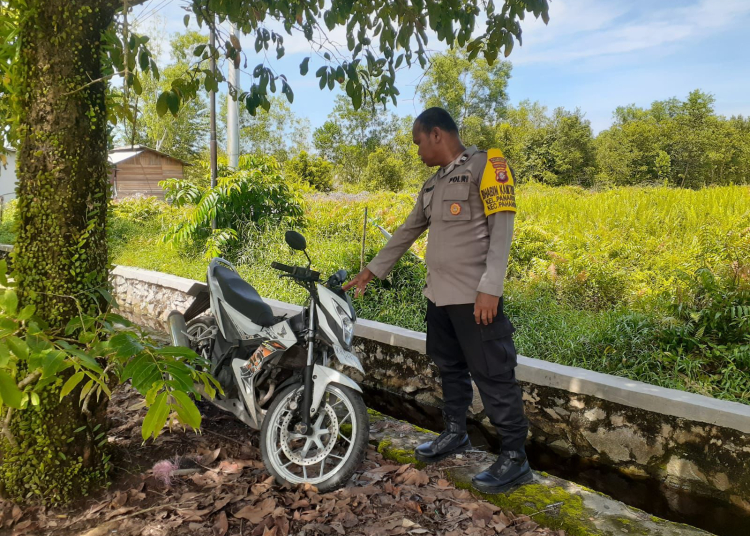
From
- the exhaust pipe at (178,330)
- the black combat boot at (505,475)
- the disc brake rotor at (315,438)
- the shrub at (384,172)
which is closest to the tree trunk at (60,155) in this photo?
the disc brake rotor at (315,438)

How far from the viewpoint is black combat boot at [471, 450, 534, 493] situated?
8.18 feet

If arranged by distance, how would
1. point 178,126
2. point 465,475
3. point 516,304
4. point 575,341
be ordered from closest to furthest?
point 465,475 < point 575,341 < point 516,304 < point 178,126

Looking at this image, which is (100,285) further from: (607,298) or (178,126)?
(178,126)

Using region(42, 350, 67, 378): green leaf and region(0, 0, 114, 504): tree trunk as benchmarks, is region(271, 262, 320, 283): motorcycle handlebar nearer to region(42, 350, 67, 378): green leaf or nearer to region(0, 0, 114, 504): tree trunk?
region(0, 0, 114, 504): tree trunk

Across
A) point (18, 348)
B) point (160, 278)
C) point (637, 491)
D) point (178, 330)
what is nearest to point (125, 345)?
point (18, 348)

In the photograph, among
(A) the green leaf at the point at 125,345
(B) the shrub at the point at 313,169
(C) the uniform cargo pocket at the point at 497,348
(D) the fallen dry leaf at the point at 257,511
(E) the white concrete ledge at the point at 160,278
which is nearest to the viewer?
(A) the green leaf at the point at 125,345

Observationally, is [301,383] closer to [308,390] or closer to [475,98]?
[308,390]

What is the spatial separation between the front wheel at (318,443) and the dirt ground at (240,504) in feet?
0.23

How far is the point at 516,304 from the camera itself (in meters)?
5.15

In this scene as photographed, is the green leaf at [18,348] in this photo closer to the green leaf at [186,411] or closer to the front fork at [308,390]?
the green leaf at [186,411]

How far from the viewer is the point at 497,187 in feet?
7.88

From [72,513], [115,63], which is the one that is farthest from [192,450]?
[115,63]

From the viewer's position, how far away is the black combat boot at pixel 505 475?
8.18 ft

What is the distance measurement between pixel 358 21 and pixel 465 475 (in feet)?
9.56
